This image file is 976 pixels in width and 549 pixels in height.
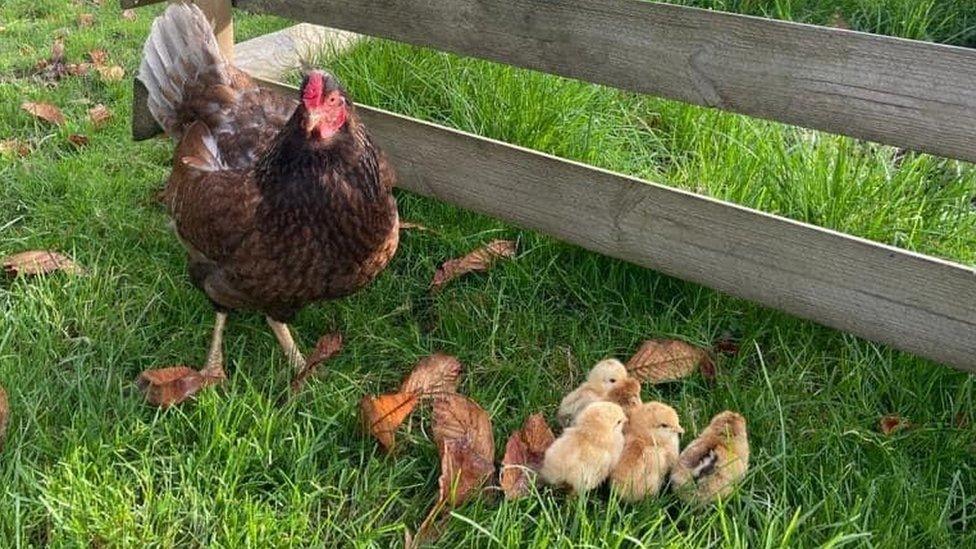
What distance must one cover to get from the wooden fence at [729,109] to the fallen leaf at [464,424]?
735mm

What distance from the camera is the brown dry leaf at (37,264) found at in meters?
3.00

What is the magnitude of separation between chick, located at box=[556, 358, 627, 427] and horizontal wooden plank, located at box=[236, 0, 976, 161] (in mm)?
780

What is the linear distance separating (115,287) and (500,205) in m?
1.33

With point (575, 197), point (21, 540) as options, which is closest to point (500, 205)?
point (575, 197)

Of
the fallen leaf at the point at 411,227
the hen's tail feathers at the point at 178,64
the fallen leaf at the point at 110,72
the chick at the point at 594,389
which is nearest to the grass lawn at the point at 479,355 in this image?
the fallen leaf at the point at 411,227

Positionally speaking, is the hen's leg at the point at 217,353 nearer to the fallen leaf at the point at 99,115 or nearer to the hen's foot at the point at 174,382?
the hen's foot at the point at 174,382

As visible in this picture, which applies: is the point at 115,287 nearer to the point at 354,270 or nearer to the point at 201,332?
the point at 201,332

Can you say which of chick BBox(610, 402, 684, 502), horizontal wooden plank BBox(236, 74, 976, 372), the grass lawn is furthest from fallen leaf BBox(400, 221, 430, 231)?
chick BBox(610, 402, 684, 502)

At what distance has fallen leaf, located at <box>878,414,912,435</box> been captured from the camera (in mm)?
2357

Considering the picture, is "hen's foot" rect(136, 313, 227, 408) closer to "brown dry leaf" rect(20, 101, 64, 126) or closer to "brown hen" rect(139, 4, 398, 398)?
"brown hen" rect(139, 4, 398, 398)

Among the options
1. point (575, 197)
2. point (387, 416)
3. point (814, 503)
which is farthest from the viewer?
point (575, 197)

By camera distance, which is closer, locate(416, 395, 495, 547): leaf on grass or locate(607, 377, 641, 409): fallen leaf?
locate(416, 395, 495, 547): leaf on grass

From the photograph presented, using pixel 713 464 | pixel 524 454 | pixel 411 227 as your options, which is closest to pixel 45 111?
pixel 411 227

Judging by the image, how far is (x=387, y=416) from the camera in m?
2.35
